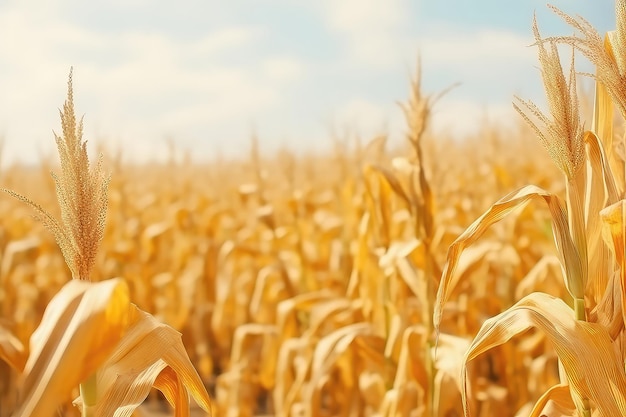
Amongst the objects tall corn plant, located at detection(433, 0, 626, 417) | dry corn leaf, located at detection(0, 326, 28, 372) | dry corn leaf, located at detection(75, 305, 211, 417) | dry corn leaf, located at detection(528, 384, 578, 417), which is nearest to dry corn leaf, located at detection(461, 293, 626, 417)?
tall corn plant, located at detection(433, 0, 626, 417)

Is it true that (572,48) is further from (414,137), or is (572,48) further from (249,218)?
(249,218)

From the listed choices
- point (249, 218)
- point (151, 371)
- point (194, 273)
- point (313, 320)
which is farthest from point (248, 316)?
point (151, 371)

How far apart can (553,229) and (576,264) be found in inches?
3.6

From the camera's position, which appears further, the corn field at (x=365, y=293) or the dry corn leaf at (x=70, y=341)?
the corn field at (x=365, y=293)

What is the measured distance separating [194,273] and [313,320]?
306 centimetres

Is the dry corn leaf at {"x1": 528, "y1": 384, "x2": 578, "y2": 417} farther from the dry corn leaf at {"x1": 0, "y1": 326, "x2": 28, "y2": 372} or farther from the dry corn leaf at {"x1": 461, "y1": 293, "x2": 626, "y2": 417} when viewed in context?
the dry corn leaf at {"x1": 0, "y1": 326, "x2": 28, "y2": 372}

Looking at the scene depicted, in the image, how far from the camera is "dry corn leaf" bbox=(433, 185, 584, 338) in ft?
4.85

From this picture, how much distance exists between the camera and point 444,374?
2588 mm

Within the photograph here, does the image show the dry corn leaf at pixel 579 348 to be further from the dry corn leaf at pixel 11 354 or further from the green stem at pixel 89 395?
the dry corn leaf at pixel 11 354

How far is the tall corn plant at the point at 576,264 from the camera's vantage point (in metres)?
1.41

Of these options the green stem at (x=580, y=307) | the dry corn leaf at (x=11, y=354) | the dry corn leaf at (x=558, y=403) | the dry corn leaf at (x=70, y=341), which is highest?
the dry corn leaf at (x=70, y=341)

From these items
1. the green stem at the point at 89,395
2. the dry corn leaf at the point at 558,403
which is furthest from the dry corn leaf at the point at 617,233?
the green stem at the point at 89,395

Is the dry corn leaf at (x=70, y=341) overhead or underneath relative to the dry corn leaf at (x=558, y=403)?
overhead

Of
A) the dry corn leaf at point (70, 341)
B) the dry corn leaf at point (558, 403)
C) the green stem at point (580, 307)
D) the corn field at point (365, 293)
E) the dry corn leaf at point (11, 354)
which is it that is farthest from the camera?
the dry corn leaf at point (558, 403)
